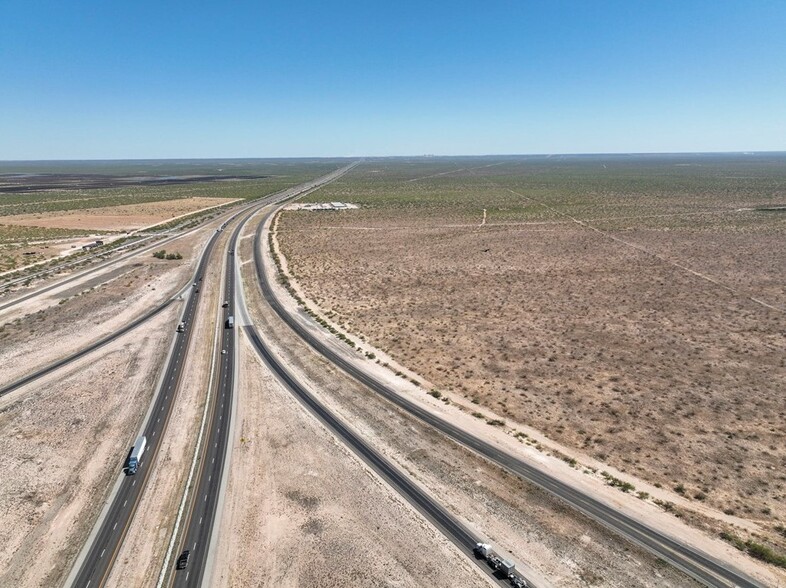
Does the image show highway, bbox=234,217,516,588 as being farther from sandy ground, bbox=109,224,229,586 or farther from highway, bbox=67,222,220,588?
highway, bbox=67,222,220,588

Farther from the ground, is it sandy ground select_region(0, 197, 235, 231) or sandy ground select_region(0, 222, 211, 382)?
sandy ground select_region(0, 197, 235, 231)

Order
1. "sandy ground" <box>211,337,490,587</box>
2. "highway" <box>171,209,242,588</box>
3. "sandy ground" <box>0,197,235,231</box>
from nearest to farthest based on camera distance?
"sandy ground" <box>211,337,490,587</box>, "highway" <box>171,209,242,588</box>, "sandy ground" <box>0,197,235,231</box>

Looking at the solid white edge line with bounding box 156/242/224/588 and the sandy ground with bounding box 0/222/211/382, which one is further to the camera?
the sandy ground with bounding box 0/222/211/382

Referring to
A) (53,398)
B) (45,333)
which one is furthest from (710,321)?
(45,333)

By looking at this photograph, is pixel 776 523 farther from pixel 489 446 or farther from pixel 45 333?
pixel 45 333

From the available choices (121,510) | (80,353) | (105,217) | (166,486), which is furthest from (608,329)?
(105,217)

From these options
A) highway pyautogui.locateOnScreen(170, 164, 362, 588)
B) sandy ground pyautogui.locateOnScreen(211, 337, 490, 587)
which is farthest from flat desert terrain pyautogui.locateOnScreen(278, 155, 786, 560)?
highway pyautogui.locateOnScreen(170, 164, 362, 588)

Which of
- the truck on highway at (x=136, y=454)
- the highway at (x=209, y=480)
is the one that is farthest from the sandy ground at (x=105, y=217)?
the truck on highway at (x=136, y=454)
